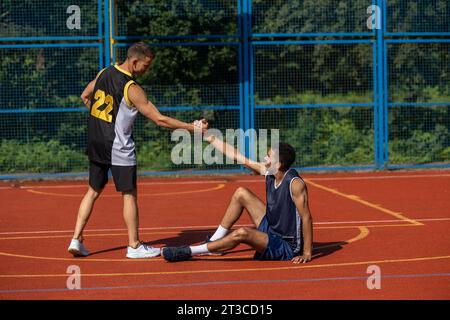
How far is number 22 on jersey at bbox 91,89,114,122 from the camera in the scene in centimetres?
932

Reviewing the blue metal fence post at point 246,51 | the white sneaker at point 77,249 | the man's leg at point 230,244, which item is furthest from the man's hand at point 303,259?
the blue metal fence post at point 246,51

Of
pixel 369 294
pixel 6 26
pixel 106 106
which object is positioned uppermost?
pixel 6 26

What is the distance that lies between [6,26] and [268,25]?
540 cm

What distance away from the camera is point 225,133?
18094 millimetres

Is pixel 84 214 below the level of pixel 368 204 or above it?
above

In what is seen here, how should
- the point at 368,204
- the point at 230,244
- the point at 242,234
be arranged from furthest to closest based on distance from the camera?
the point at 368,204
the point at 230,244
the point at 242,234

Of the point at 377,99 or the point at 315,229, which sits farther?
the point at 377,99

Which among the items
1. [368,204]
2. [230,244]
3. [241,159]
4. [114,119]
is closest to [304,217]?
[230,244]

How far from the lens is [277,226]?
891 cm

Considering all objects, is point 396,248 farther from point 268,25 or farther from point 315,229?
point 268,25

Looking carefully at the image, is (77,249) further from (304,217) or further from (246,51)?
(246,51)

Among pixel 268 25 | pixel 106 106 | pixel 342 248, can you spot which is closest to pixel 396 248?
pixel 342 248

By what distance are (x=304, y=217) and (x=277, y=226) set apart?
1.20ft

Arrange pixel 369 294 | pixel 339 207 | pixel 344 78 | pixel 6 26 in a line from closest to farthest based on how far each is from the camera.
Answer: pixel 369 294
pixel 339 207
pixel 6 26
pixel 344 78
